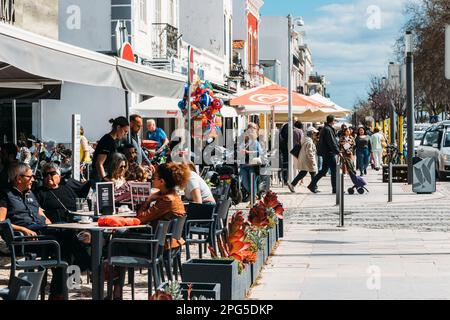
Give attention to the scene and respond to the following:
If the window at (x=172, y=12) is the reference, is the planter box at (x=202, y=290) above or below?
below

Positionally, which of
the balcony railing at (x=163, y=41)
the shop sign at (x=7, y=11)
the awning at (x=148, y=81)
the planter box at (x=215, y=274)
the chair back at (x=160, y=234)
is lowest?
the planter box at (x=215, y=274)

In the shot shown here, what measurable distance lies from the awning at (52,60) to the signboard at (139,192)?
1.15m

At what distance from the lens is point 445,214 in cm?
1973

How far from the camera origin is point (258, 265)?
1151 cm

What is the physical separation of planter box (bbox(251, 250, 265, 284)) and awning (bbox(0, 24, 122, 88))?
2475 mm

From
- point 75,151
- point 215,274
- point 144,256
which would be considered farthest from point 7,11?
point 215,274

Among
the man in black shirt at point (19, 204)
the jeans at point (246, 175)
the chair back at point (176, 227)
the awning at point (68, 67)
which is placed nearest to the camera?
the awning at point (68, 67)

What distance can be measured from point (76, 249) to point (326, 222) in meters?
8.62

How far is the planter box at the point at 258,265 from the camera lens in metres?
10.9

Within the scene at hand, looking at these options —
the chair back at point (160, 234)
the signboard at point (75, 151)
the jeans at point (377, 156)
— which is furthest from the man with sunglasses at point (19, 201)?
the jeans at point (377, 156)

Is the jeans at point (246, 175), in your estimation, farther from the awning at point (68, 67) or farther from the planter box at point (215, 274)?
the planter box at point (215, 274)

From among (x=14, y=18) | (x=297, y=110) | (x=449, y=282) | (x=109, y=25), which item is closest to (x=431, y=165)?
(x=297, y=110)

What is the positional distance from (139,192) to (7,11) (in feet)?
19.1
